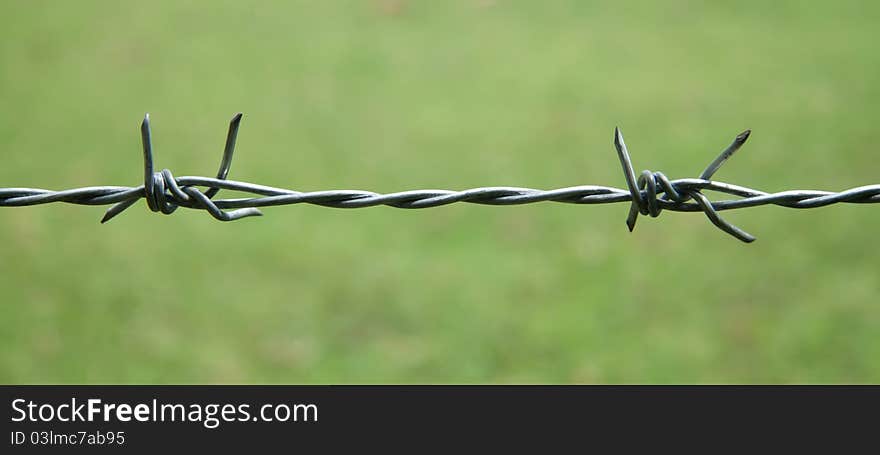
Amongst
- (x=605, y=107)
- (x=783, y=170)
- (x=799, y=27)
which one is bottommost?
(x=783, y=170)

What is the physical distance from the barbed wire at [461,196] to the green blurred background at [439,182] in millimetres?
2069

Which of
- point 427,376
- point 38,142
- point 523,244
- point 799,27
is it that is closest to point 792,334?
point 523,244

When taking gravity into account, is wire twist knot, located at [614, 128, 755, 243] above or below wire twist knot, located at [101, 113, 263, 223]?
below

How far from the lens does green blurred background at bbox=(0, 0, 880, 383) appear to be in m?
3.24

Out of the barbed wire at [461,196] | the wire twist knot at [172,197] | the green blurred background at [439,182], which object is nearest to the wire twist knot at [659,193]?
the barbed wire at [461,196]

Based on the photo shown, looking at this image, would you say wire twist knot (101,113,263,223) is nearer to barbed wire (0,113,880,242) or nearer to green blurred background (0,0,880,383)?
barbed wire (0,113,880,242)

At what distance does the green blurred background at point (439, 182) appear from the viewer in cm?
324

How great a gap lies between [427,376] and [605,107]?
8.74 feet

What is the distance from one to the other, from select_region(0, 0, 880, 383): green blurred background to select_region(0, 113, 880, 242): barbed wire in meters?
2.07

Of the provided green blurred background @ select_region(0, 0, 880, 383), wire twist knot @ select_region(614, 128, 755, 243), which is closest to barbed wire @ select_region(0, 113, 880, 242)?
wire twist knot @ select_region(614, 128, 755, 243)

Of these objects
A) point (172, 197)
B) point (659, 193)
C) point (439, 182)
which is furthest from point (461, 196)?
point (439, 182)

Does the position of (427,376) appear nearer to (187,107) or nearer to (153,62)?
(187,107)

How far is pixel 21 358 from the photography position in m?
3.20

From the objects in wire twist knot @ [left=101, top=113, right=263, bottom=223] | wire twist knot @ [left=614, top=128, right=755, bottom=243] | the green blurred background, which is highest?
the green blurred background
